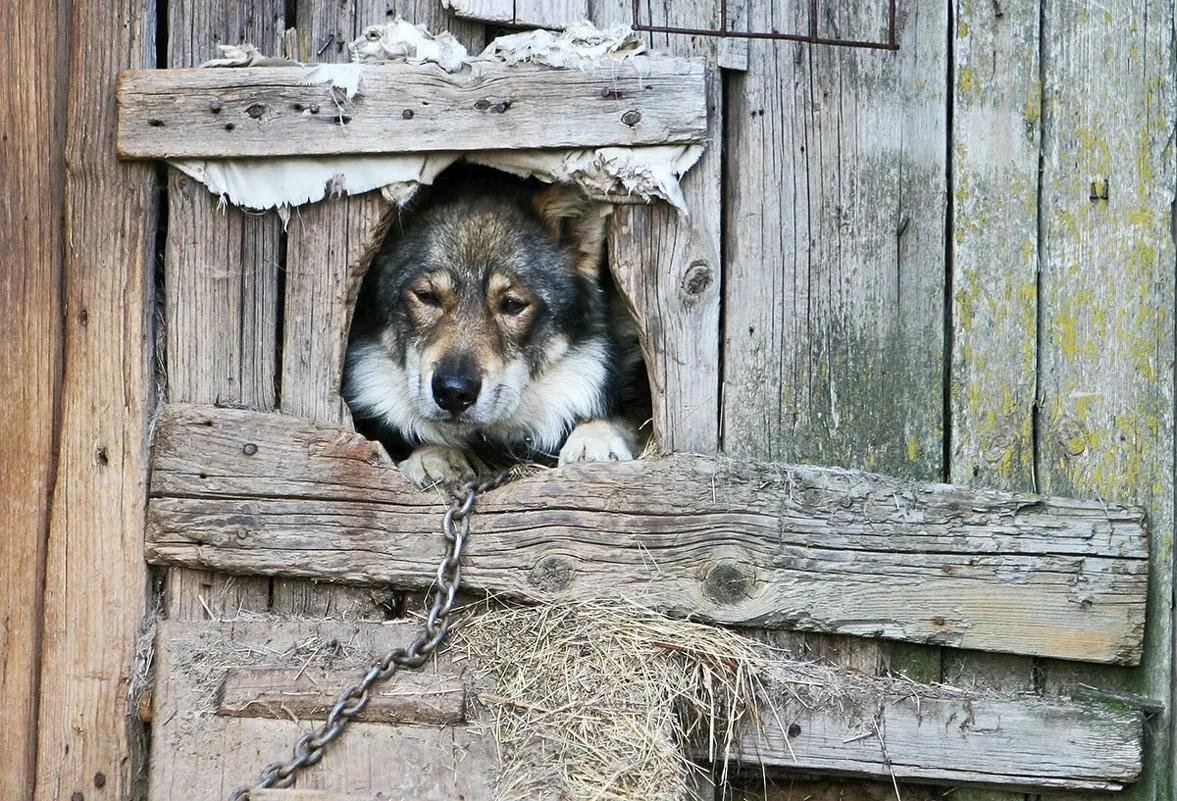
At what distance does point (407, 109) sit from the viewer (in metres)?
3.84

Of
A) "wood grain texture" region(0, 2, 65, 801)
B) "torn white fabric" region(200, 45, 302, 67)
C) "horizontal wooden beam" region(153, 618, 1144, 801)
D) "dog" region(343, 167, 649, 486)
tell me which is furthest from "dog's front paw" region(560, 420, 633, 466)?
"wood grain texture" region(0, 2, 65, 801)

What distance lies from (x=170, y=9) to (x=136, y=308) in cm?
104

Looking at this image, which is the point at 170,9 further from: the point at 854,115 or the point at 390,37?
the point at 854,115

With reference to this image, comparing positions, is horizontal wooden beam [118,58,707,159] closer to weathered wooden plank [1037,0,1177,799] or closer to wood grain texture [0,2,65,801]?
wood grain texture [0,2,65,801]

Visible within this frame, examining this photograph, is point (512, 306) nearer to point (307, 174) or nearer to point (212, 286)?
point (307, 174)

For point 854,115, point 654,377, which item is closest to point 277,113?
point 654,377

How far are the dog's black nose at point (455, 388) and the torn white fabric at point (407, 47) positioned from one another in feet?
3.66

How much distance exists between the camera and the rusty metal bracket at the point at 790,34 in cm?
390

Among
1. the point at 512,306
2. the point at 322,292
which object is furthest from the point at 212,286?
the point at 512,306

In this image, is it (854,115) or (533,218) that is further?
(533,218)

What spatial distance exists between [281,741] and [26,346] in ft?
5.20

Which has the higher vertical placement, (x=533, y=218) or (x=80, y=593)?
(x=533, y=218)

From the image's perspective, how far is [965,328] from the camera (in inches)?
156

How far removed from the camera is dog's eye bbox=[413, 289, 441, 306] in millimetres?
4625
